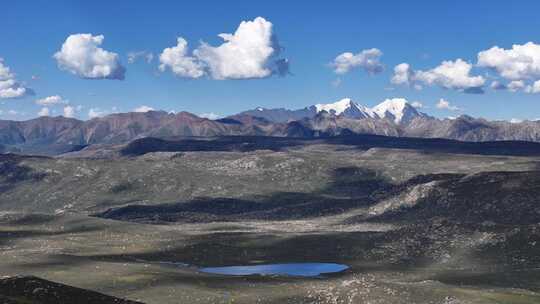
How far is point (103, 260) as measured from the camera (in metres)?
125

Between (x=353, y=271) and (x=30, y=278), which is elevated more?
(x=30, y=278)

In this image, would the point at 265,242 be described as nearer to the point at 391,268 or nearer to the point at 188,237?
the point at 188,237

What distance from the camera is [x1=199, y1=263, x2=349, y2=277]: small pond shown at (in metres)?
123

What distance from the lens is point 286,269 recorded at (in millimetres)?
127875

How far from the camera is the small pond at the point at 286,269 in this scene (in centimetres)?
12255

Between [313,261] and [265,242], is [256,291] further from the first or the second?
[265,242]

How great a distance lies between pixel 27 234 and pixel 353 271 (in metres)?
88.6

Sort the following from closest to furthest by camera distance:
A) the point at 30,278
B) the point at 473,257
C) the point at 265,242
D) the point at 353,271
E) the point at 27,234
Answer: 1. the point at 30,278
2. the point at 353,271
3. the point at 473,257
4. the point at 265,242
5. the point at 27,234

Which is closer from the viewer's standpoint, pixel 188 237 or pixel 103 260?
pixel 103 260

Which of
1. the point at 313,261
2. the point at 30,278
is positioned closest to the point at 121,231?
the point at 313,261

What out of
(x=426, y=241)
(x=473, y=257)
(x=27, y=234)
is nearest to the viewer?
(x=473, y=257)

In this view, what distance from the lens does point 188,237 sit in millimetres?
162500

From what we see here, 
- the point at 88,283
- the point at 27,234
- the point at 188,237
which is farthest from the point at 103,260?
the point at 27,234

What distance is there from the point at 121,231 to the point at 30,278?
421 feet
